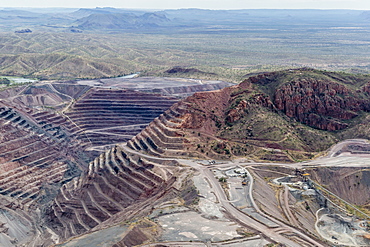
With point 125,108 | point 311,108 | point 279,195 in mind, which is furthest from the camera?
point 125,108

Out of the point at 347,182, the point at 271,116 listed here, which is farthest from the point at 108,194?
the point at 347,182

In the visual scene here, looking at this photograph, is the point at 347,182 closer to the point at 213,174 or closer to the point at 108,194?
the point at 213,174

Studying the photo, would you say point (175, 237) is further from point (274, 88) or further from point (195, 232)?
point (274, 88)

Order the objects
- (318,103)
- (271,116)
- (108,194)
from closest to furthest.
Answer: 1. (108,194)
2. (271,116)
3. (318,103)

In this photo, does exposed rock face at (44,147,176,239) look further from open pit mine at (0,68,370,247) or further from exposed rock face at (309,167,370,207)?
exposed rock face at (309,167,370,207)

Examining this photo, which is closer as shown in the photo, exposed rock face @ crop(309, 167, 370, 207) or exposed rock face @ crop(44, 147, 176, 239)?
exposed rock face @ crop(309, 167, 370, 207)

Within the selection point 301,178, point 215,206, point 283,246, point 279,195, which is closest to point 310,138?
point 301,178

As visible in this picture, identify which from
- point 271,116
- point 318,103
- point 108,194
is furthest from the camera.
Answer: point 318,103

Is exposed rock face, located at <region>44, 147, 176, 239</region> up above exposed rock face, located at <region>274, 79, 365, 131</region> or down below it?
below

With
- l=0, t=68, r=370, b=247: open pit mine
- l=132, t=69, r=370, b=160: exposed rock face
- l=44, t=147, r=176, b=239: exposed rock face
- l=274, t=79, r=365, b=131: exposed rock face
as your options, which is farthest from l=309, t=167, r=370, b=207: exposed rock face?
l=44, t=147, r=176, b=239: exposed rock face
